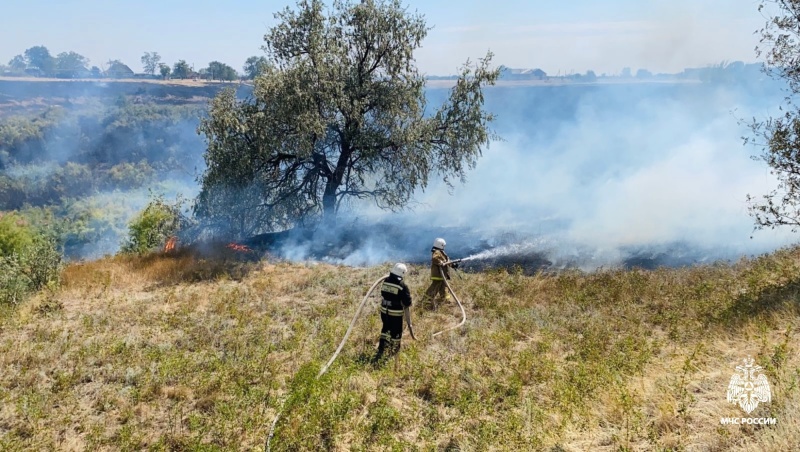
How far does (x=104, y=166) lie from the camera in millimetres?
86125

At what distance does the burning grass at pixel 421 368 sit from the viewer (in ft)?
17.4

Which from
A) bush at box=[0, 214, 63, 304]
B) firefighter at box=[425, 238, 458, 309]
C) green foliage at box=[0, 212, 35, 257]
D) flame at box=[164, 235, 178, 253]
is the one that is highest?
firefighter at box=[425, 238, 458, 309]

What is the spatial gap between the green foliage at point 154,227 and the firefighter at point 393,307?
1523 centimetres

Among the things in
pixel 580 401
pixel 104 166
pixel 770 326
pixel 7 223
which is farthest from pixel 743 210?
pixel 104 166

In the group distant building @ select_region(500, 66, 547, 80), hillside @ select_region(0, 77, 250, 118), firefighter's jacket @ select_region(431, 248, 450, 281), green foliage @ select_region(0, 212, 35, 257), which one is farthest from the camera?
distant building @ select_region(500, 66, 547, 80)

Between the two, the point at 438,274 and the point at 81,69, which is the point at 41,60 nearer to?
the point at 81,69

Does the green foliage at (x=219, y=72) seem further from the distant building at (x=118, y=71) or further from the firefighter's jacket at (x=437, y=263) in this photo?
the firefighter's jacket at (x=437, y=263)

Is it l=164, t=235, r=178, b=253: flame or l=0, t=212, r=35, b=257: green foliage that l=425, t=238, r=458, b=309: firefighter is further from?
l=0, t=212, r=35, b=257: green foliage

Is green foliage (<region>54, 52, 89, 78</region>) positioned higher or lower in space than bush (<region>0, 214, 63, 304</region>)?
higher

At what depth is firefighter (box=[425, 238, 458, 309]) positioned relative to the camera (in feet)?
33.2

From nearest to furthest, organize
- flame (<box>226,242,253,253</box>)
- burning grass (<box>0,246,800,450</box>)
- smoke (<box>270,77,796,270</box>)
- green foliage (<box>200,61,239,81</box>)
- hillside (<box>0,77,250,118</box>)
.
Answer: burning grass (<box>0,246,800,450</box>), flame (<box>226,242,253,253</box>), smoke (<box>270,77,796,270</box>), hillside (<box>0,77,250,118</box>), green foliage (<box>200,61,239,81</box>)

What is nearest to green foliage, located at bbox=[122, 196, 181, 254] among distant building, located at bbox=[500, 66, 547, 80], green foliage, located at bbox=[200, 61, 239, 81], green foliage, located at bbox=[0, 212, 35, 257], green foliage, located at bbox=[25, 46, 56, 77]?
green foliage, located at bbox=[0, 212, 35, 257]

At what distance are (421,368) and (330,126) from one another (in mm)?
13702

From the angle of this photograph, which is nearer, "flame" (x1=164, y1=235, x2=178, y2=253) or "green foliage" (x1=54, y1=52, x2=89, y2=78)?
"flame" (x1=164, y1=235, x2=178, y2=253)
